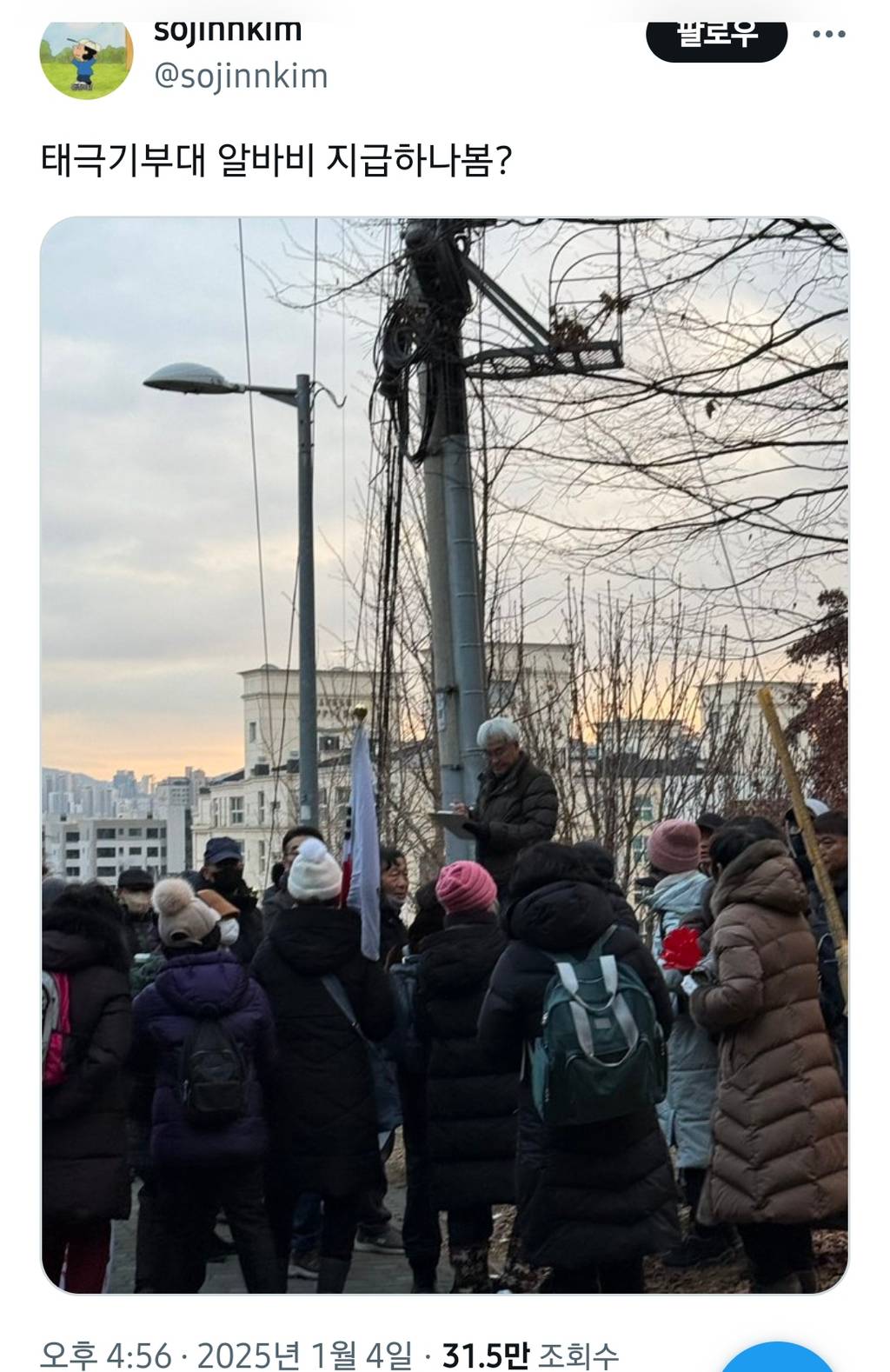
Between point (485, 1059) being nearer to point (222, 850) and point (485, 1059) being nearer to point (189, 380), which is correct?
point (222, 850)

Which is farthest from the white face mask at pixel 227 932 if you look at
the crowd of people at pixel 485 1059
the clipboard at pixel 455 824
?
the clipboard at pixel 455 824

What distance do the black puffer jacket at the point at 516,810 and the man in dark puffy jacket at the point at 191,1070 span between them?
1.03m

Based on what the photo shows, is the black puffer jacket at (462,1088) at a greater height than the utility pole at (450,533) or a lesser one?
lesser

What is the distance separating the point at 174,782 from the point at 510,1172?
2398 mm

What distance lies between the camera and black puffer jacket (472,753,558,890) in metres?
5.36

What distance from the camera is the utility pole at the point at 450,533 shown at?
3.69 meters

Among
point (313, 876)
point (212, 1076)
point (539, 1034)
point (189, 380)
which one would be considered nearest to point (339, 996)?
point (313, 876)

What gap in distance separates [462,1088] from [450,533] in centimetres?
188

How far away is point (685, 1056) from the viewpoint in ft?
17.7

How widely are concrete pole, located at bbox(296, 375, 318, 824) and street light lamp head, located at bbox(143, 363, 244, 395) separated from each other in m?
0.16
